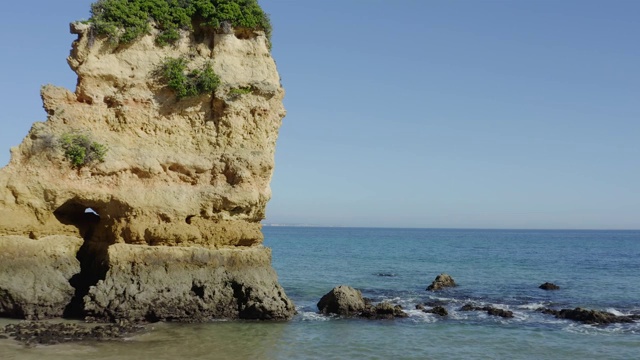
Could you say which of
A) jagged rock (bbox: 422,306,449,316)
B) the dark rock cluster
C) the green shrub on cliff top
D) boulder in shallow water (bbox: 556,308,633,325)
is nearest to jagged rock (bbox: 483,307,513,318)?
jagged rock (bbox: 422,306,449,316)

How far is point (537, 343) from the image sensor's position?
1905 centimetres

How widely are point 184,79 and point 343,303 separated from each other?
1061 centimetres

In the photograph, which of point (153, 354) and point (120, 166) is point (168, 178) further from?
point (153, 354)

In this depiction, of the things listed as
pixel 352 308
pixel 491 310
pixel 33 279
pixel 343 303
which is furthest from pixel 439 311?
pixel 33 279

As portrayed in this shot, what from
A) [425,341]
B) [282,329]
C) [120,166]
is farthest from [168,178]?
[425,341]

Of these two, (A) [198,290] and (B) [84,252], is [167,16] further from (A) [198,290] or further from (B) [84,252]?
(A) [198,290]

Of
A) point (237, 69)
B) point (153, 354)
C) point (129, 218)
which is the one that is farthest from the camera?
point (237, 69)

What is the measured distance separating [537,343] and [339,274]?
79.2ft

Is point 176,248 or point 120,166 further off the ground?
point 120,166

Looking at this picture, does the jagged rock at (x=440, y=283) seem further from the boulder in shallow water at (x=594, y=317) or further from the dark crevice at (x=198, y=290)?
the dark crevice at (x=198, y=290)

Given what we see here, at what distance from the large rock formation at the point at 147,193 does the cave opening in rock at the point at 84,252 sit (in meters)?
0.05

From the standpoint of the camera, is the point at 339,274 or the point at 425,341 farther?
the point at 339,274

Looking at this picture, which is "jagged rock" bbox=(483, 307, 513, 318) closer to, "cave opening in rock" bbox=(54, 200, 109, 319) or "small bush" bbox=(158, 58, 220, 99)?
"small bush" bbox=(158, 58, 220, 99)

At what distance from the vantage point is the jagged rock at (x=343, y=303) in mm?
23062
